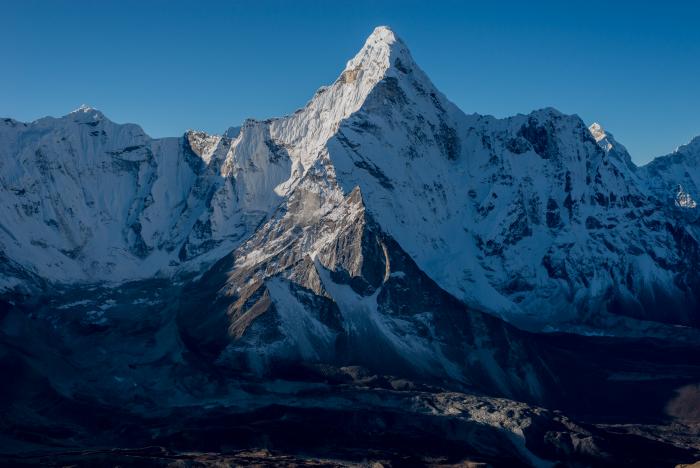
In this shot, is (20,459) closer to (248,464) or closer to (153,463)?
(153,463)

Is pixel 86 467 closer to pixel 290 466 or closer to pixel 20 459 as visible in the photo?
pixel 20 459

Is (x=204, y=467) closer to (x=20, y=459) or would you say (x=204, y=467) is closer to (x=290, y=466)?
(x=290, y=466)

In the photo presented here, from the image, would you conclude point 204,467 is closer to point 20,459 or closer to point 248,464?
point 248,464

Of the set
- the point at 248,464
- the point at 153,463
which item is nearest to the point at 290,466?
the point at 248,464

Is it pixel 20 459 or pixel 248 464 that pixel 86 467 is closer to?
pixel 20 459

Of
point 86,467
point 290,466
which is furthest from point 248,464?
point 86,467

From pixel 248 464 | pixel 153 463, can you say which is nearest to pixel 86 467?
pixel 153 463
